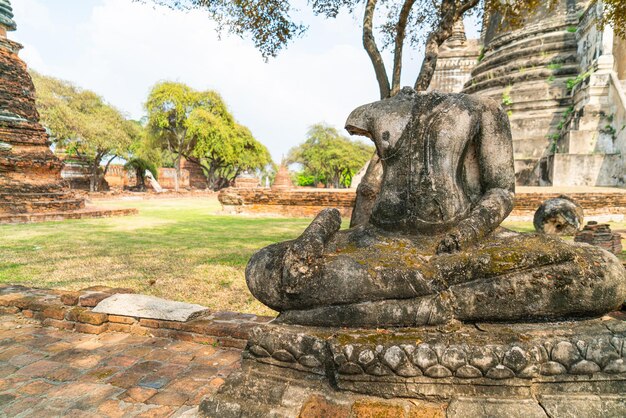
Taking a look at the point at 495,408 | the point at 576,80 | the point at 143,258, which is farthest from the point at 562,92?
the point at 495,408

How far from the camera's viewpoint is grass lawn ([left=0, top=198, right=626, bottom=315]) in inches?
175

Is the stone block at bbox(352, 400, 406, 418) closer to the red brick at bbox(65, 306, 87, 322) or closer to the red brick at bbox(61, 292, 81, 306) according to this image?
the red brick at bbox(65, 306, 87, 322)

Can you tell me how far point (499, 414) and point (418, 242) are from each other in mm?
920

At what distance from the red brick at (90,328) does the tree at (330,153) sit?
124ft

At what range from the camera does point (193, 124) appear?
3066 cm

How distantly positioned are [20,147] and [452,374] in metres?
13.1

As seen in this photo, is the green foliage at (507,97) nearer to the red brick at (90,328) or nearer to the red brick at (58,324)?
the red brick at (90,328)

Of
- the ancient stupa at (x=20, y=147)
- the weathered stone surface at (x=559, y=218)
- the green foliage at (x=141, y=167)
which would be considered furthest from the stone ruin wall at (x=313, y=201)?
the green foliage at (x=141, y=167)

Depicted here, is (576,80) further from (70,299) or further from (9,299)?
(9,299)

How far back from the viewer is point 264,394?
1874mm

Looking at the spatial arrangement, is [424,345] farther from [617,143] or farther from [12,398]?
[617,143]

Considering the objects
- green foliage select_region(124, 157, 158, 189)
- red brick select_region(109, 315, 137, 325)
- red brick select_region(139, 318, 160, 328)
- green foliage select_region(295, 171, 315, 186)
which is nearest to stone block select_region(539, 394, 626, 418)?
red brick select_region(139, 318, 160, 328)

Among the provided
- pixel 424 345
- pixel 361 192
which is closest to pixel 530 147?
pixel 361 192

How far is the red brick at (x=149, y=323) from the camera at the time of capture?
3.20 metres
